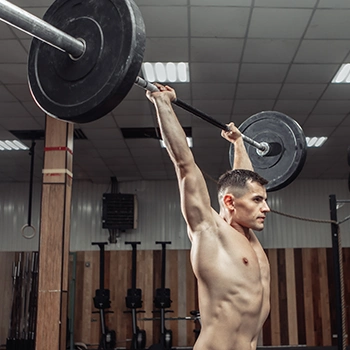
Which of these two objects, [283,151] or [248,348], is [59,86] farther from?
[283,151]

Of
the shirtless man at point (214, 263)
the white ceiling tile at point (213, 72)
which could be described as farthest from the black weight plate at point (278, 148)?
the white ceiling tile at point (213, 72)

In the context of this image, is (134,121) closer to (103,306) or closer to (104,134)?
(104,134)

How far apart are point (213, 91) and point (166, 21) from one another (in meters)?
1.55

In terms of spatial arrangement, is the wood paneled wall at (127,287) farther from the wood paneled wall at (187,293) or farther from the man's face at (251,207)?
the man's face at (251,207)

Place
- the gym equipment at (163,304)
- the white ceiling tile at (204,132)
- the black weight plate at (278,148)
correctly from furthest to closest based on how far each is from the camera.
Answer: the gym equipment at (163,304), the white ceiling tile at (204,132), the black weight plate at (278,148)

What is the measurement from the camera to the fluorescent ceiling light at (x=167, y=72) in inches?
189

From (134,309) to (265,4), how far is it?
6120mm

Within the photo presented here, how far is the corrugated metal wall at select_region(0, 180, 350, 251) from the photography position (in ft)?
30.8

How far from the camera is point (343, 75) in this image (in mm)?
5047

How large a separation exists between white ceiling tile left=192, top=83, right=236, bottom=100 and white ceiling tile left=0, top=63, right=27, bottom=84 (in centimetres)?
174

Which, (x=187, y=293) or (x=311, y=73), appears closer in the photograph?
(x=311, y=73)

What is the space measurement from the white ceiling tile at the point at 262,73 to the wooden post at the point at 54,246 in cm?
188

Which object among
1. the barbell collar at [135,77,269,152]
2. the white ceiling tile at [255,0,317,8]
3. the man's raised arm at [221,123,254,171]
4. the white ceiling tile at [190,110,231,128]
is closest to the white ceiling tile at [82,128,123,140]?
the white ceiling tile at [190,110,231,128]

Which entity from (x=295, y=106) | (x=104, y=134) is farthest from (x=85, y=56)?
(x=104, y=134)
